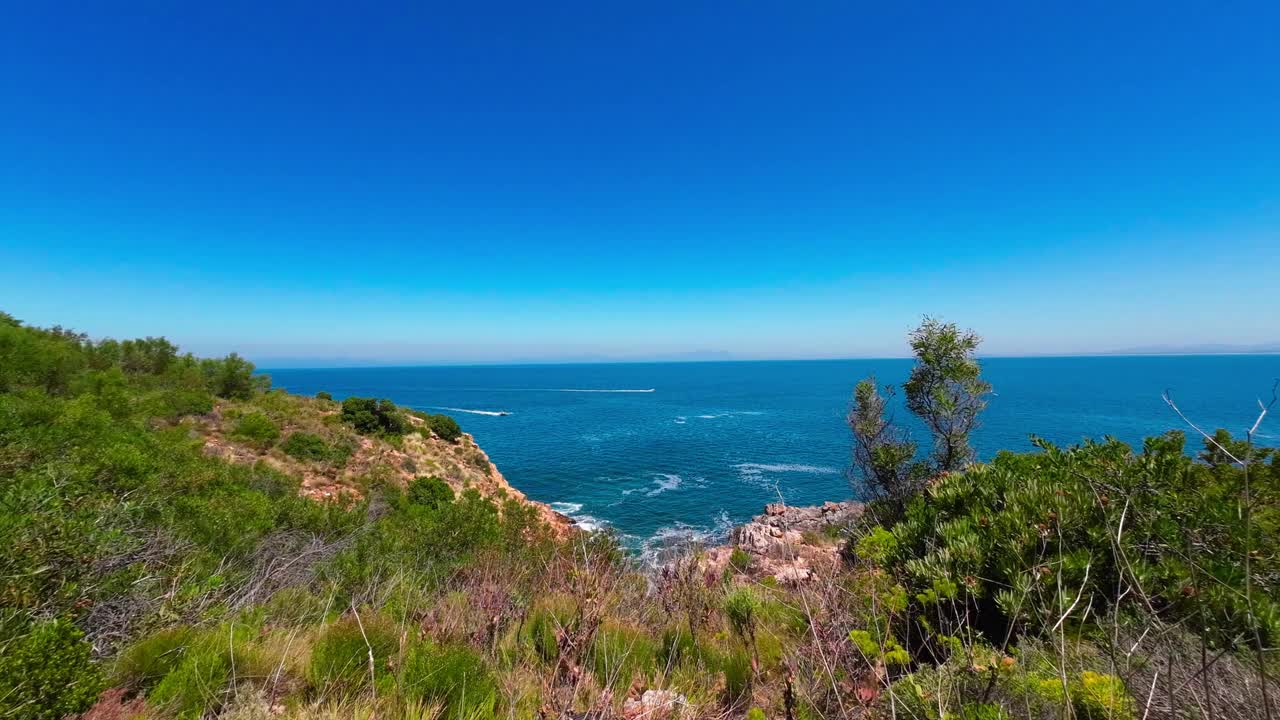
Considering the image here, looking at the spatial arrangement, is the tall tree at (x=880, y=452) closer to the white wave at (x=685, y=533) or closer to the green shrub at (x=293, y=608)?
the white wave at (x=685, y=533)

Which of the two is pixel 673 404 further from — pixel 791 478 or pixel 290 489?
pixel 290 489

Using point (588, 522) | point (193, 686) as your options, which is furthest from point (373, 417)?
point (193, 686)

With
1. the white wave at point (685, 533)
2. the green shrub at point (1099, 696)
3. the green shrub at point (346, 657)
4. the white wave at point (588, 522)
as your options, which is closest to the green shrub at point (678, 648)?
the green shrub at point (346, 657)

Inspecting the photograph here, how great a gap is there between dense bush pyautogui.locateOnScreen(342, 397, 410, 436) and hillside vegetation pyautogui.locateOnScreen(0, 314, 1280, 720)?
1711 cm

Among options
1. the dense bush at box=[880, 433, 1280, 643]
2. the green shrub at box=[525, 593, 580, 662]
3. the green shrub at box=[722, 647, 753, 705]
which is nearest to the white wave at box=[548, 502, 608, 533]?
the green shrub at box=[525, 593, 580, 662]

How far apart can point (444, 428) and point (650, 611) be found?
28046mm

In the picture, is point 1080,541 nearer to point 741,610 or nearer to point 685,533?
point 741,610

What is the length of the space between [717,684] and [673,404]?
7818 centimetres

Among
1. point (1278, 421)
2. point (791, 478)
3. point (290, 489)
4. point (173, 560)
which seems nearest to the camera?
point (173, 560)

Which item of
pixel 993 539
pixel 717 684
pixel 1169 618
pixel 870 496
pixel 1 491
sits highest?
pixel 1 491

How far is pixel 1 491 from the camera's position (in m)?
5.69

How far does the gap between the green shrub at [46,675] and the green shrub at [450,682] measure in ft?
6.29

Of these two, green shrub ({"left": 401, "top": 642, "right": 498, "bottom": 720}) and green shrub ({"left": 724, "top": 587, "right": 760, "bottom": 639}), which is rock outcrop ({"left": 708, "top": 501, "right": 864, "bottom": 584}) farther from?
green shrub ({"left": 401, "top": 642, "right": 498, "bottom": 720})

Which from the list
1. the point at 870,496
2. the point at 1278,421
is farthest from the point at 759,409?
the point at 870,496
